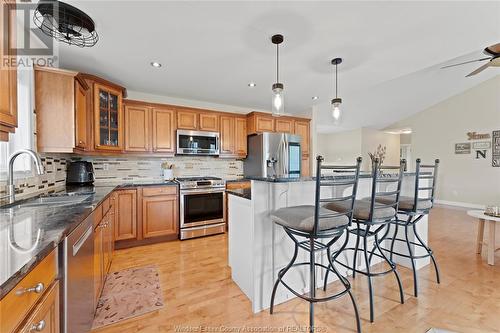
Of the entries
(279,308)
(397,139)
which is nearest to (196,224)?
(279,308)

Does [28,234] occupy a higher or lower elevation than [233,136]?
lower

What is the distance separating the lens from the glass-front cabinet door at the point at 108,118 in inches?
106

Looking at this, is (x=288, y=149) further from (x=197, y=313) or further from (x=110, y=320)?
(x=110, y=320)

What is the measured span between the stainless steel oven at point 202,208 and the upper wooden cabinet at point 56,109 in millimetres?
1476

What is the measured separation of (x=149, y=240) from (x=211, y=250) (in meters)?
0.98

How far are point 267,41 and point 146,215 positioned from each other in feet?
8.95

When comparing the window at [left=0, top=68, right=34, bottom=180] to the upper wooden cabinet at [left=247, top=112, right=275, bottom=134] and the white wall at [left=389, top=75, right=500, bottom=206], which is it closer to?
the upper wooden cabinet at [left=247, top=112, right=275, bottom=134]

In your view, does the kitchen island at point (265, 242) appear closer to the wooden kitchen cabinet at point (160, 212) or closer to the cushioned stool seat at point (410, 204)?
the cushioned stool seat at point (410, 204)

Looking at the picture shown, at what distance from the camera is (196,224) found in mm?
3305

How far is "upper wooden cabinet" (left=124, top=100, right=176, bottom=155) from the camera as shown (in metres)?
3.20

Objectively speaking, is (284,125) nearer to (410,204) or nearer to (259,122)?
(259,122)

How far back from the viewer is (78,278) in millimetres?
1138

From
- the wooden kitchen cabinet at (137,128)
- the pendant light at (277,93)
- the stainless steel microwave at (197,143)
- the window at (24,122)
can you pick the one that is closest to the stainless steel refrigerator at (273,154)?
the stainless steel microwave at (197,143)

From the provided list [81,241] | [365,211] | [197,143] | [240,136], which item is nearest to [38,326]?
[81,241]
